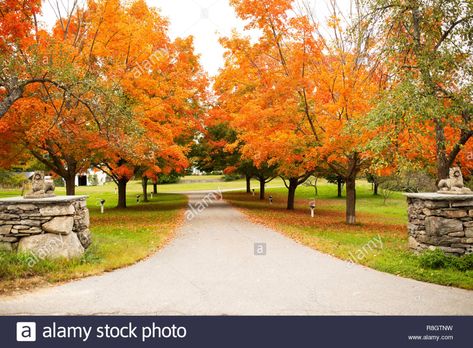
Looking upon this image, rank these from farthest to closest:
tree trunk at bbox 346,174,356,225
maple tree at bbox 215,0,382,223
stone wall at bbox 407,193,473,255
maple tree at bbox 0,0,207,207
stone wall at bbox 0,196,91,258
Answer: tree trunk at bbox 346,174,356,225 < maple tree at bbox 215,0,382,223 < maple tree at bbox 0,0,207,207 < stone wall at bbox 407,193,473,255 < stone wall at bbox 0,196,91,258

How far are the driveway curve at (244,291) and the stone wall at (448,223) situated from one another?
2.02m

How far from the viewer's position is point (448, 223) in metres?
8.63

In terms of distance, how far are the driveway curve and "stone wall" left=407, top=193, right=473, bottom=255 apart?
2.02 metres

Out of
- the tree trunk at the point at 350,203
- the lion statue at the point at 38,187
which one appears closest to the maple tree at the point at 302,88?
the tree trunk at the point at 350,203

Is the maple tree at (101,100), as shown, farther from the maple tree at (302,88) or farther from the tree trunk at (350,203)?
the tree trunk at (350,203)

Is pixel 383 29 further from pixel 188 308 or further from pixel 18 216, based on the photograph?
pixel 18 216

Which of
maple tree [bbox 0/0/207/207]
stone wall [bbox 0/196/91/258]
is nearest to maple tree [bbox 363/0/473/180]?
maple tree [bbox 0/0/207/207]

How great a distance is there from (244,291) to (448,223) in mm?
5349

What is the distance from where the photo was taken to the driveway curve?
561cm

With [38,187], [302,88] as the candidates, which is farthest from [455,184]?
[38,187]

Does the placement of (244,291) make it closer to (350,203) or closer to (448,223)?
(448,223)

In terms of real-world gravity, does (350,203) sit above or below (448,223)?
below

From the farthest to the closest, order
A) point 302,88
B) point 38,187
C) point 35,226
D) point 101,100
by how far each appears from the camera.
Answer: point 302,88, point 101,100, point 38,187, point 35,226

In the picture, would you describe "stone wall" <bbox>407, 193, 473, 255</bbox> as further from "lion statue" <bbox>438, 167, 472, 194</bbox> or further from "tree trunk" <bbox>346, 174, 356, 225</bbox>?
"tree trunk" <bbox>346, 174, 356, 225</bbox>
